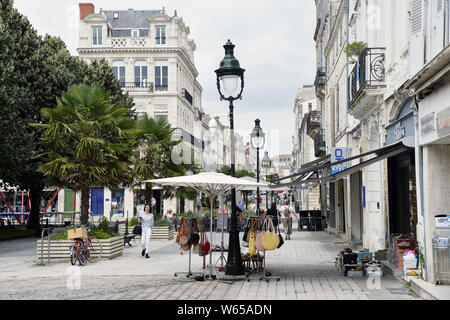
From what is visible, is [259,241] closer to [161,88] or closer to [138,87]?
[161,88]

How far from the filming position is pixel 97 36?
181ft

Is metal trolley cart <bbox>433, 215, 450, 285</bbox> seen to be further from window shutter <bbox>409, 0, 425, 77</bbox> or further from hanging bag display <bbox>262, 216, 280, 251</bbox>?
hanging bag display <bbox>262, 216, 280, 251</bbox>

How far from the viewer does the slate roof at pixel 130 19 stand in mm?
57938

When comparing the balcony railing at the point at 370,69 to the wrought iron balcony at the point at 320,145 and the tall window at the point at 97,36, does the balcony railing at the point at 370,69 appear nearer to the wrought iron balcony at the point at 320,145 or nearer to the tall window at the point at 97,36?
the wrought iron balcony at the point at 320,145

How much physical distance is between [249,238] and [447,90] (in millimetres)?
5302

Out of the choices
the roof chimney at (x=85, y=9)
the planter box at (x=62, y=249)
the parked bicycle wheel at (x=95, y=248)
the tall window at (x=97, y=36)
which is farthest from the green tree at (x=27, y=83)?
the roof chimney at (x=85, y=9)

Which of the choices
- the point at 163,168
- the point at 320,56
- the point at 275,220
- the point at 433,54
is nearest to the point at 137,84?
the point at 320,56

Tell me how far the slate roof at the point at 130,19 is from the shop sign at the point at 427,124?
166ft

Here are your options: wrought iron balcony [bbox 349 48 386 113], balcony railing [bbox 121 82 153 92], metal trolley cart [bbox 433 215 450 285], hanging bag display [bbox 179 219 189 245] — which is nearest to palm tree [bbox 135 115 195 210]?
wrought iron balcony [bbox 349 48 386 113]

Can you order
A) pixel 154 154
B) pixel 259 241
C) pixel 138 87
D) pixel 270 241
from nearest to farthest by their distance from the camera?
pixel 270 241
pixel 259 241
pixel 154 154
pixel 138 87

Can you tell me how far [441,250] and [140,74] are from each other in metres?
48.1

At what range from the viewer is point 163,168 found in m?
27.9

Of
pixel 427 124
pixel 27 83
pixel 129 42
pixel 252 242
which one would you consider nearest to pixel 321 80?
pixel 27 83

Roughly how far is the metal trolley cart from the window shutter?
2.59 m
